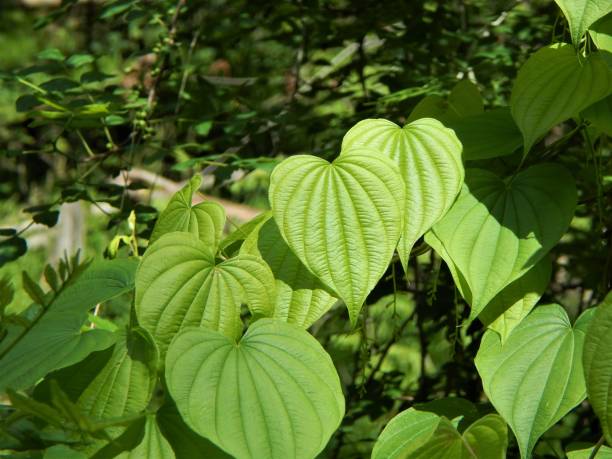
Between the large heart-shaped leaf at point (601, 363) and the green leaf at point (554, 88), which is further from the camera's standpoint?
the green leaf at point (554, 88)

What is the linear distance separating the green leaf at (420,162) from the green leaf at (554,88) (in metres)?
0.07

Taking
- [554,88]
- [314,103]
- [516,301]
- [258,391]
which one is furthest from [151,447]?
[314,103]

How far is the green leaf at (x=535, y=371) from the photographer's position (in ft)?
2.28

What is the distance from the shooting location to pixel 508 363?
0.74 meters

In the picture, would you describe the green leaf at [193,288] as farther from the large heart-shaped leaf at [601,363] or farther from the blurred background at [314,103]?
the blurred background at [314,103]

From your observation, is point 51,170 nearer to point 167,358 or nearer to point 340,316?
point 340,316

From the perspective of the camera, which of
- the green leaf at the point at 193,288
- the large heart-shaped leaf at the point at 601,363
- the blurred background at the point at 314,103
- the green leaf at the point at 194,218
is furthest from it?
the blurred background at the point at 314,103

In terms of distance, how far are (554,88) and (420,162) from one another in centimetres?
14

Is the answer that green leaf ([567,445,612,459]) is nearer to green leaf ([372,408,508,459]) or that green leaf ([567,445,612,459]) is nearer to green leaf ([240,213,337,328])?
green leaf ([372,408,508,459])

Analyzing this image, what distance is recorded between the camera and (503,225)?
0.75m

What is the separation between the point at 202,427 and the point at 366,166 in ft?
0.86

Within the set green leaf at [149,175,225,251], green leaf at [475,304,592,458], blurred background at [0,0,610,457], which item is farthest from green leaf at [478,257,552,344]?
blurred background at [0,0,610,457]

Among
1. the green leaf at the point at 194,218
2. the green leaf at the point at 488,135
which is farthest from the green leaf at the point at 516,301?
the green leaf at the point at 194,218

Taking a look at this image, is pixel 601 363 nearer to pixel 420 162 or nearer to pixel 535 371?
pixel 535 371
